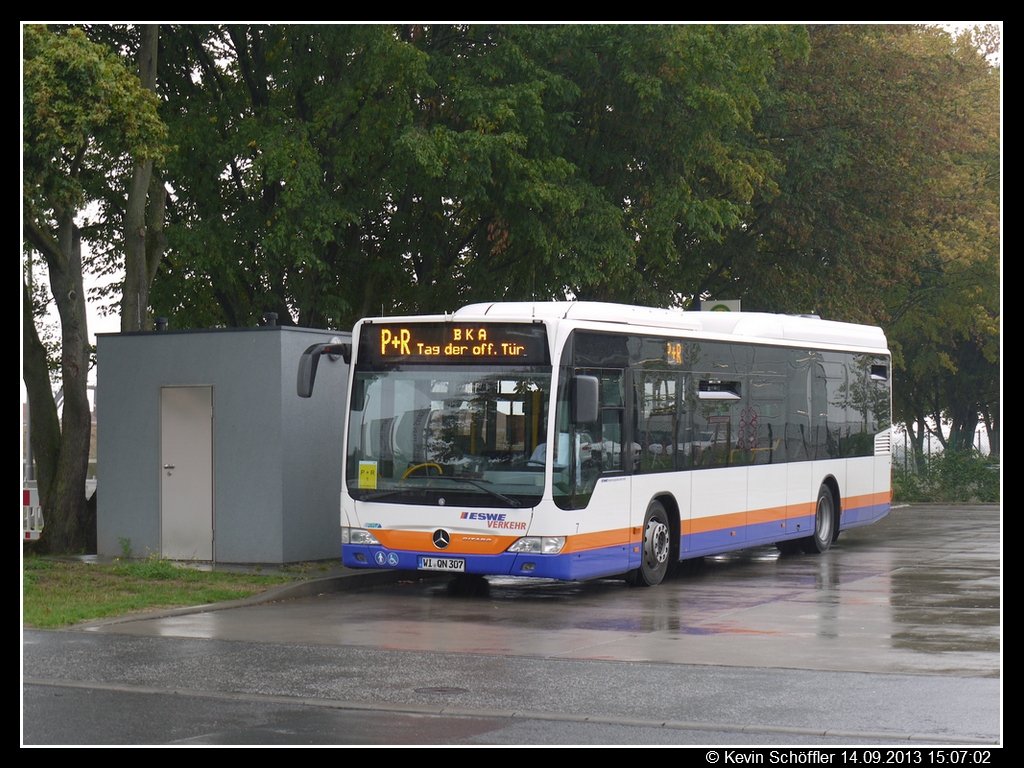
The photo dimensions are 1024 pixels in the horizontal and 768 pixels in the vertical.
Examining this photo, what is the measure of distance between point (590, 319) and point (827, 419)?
22.2 ft

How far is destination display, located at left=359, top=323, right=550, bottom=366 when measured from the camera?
1544 centimetres

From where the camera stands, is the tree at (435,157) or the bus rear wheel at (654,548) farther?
the tree at (435,157)

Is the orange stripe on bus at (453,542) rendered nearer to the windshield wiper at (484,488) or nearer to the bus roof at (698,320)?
the windshield wiper at (484,488)

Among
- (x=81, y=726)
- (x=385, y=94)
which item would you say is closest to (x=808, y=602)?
(x=81, y=726)

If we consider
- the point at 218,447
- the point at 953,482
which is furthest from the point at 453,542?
the point at 953,482

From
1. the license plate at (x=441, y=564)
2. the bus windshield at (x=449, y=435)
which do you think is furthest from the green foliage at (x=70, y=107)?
the license plate at (x=441, y=564)

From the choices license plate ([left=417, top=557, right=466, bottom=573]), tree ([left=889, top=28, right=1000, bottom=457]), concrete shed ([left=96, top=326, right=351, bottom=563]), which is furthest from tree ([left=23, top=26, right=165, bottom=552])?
tree ([left=889, top=28, right=1000, bottom=457])

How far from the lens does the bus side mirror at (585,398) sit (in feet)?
49.3

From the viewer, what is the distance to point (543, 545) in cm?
1505

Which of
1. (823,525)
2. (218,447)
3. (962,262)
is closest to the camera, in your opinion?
(218,447)

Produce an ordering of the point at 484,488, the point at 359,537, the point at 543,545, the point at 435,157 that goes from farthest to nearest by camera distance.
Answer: the point at 435,157 < the point at 359,537 < the point at 484,488 < the point at 543,545

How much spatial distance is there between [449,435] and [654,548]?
118 inches

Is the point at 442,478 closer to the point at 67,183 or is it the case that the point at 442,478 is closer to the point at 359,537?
the point at 359,537

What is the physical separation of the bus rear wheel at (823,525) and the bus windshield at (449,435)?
24.3ft
